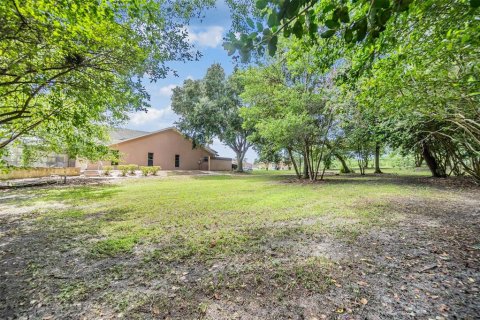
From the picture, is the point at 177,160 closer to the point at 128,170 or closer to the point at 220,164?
the point at 220,164

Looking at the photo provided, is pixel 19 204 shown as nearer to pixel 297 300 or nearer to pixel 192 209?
pixel 192 209

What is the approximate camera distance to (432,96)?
22.0 ft

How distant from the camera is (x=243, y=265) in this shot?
3305 millimetres

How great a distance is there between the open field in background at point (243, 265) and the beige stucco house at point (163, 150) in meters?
20.5

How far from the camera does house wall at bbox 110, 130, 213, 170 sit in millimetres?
25641

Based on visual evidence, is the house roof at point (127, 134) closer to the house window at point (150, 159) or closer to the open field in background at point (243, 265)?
the house window at point (150, 159)

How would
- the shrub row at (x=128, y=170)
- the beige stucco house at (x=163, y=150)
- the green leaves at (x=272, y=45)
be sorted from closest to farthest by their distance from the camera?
the green leaves at (x=272, y=45), the shrub row at (x=128, y=170), the beige stucco house at (x=163, y=150)

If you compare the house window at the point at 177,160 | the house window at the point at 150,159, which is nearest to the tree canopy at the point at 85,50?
the house window at the point at 150,159

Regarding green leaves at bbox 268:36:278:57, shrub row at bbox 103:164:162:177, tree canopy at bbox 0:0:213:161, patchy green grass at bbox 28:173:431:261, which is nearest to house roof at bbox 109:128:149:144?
shrub row at bbox 103:164:162:177

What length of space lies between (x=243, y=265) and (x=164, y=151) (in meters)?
27.1

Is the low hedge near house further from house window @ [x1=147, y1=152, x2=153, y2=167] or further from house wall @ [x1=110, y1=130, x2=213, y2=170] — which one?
house window @ [x1=147, y1=152, x2=153, y2=167]

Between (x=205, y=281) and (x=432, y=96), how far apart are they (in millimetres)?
8020

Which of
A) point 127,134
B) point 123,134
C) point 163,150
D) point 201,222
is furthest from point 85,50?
point 127,134

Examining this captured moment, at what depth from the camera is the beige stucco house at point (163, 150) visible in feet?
84.1
